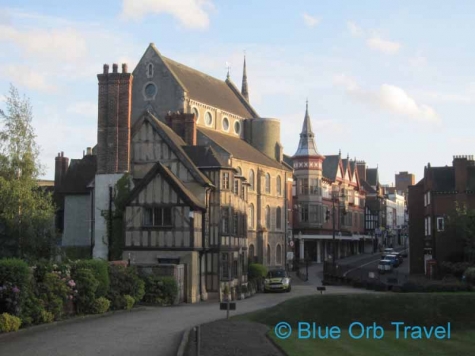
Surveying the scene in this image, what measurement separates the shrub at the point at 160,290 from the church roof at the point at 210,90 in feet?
95.3

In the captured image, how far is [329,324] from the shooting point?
27.6 metres

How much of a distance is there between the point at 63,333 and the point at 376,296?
1383 cm

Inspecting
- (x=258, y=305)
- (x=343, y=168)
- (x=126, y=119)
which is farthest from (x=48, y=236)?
(x=343, y=168)

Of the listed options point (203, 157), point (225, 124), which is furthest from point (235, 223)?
point (225, 124)

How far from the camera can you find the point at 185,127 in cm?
4794

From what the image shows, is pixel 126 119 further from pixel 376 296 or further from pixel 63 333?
pixel 63 333

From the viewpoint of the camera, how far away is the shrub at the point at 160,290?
108 feet

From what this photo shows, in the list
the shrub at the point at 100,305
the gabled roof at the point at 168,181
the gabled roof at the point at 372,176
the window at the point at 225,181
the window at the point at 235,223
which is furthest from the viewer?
the gabled roof at the point at 372,176

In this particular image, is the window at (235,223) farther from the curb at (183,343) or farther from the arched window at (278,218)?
the curb at (183,343)

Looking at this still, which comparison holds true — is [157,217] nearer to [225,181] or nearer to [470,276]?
[225,181]

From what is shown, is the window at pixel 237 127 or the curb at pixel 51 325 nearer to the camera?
the curb at pixel 51 325

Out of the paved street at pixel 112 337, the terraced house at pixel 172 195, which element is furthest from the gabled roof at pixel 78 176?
the paved street at pixel 112 337

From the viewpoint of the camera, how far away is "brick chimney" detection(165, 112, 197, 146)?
47719 millimetres

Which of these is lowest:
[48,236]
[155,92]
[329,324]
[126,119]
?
[329,324]
